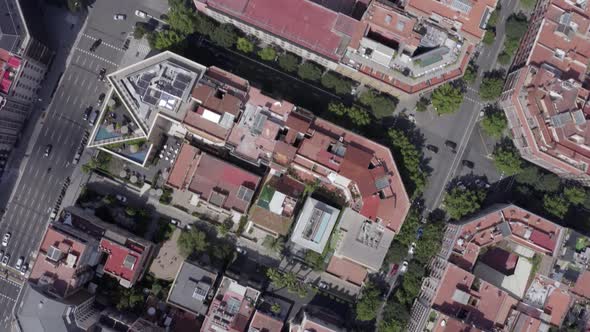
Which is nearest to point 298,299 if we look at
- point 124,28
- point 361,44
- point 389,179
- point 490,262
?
point 389,179

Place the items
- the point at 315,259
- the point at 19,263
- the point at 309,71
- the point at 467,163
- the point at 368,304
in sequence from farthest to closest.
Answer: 1. the point at 467,163
2. the point at 315,259
3. the point at 19,263
4. the point at 309,71
5. the point at 368,304

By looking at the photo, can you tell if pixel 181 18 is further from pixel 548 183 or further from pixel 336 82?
pixel 548 183

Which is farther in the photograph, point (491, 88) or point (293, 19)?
point (491, 88)

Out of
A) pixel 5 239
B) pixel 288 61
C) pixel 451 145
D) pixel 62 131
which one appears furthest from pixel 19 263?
pixel 451 145

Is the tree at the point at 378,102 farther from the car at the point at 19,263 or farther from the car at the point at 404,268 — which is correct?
the car at the point at 19,263

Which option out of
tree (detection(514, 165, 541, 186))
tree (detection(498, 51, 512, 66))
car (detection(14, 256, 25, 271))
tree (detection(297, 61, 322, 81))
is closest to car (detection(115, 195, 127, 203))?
car (detection(14, 256, 25, 271))

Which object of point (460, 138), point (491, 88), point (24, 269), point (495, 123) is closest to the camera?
point (24, 269)

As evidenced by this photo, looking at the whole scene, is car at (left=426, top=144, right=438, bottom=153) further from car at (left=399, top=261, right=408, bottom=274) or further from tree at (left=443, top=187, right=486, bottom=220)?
car at (left=399, top=261, right=408, bottom=274)
